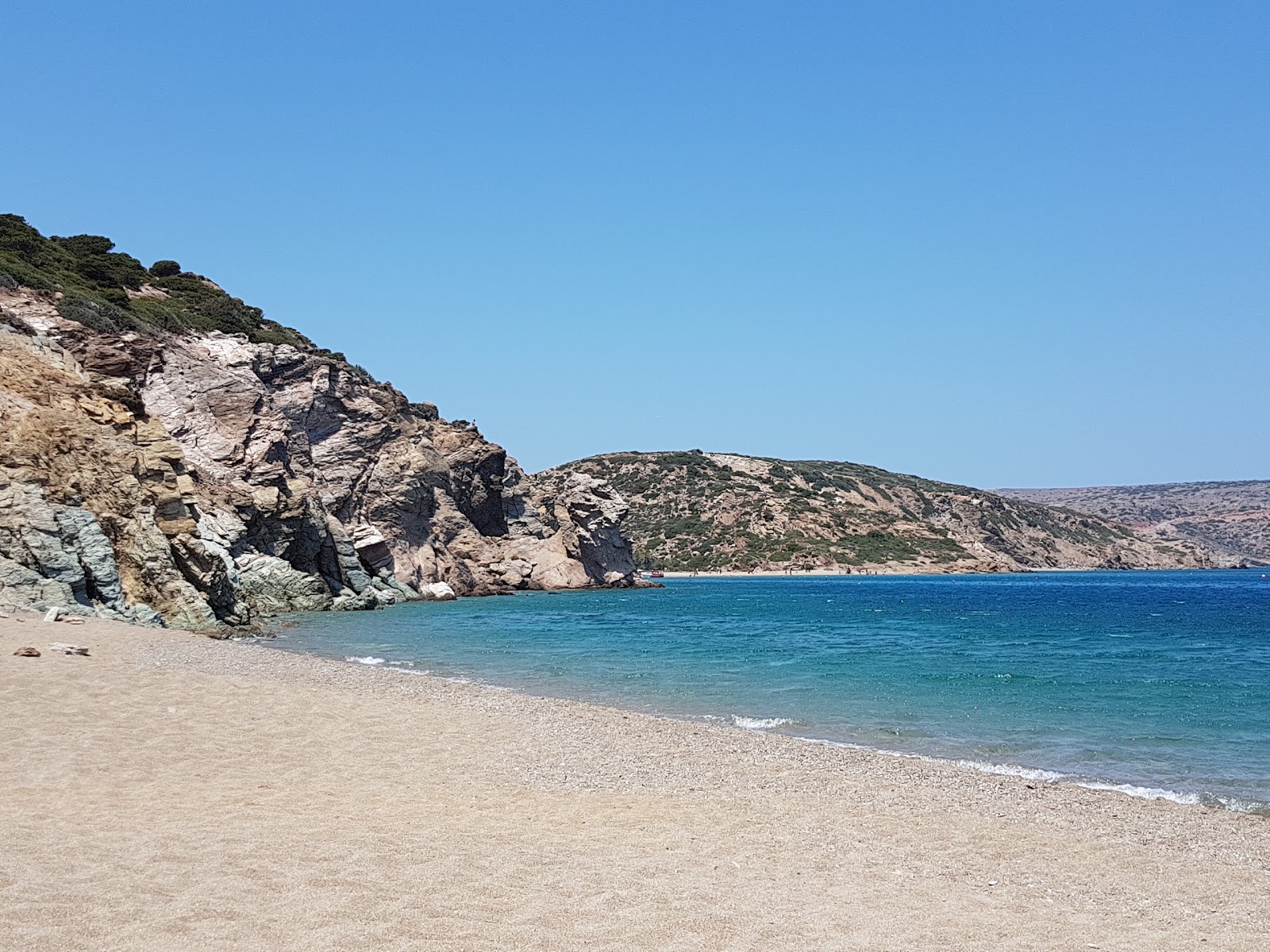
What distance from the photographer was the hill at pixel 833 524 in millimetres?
116750

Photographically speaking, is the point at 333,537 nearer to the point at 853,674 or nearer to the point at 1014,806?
the point at 853,674

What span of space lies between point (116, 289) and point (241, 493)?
75.8ft

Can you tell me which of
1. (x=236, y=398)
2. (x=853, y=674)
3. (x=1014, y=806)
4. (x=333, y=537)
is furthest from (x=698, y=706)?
(x=236, y=398)

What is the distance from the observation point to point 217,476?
42094 mm

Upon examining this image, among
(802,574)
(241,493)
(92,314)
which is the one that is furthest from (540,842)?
(802,574)

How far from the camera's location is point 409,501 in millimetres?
59000

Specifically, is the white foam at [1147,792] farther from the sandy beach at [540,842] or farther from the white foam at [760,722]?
the white foam at [760,722]

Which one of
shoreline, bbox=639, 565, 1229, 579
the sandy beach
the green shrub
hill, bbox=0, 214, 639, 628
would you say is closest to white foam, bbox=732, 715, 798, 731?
the sandy beach

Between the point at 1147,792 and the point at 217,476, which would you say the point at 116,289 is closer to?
the point at 217,476

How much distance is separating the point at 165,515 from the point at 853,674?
20.9 metres

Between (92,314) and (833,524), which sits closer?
(92,314)

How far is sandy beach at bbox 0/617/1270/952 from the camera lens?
615 centimetres

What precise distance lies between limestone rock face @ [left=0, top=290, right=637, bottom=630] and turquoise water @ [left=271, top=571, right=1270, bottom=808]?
4.06 meters

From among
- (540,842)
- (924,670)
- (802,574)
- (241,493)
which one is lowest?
(924,670)
